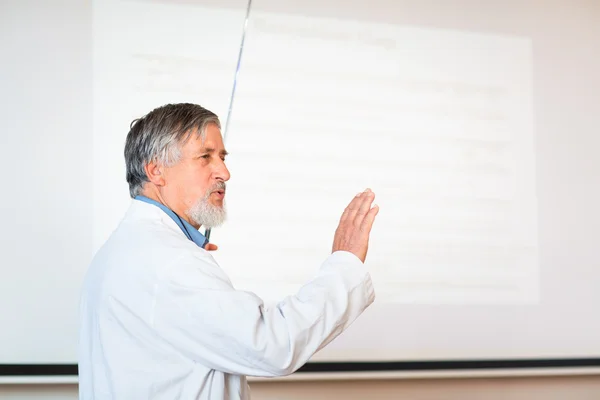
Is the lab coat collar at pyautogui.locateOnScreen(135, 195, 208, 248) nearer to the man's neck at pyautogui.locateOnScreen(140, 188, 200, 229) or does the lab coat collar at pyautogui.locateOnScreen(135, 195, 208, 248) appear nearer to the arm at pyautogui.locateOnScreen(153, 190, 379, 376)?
the man's neck at pyautogui.locateOnScreen(140, 188, 200, 229)

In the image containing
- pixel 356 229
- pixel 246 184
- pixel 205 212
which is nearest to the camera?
pixel 356 229

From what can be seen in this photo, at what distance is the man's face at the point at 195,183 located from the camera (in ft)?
4.89

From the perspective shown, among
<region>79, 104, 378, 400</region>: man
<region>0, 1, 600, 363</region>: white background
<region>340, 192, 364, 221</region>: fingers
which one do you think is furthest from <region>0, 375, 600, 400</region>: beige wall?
<region>340, 192, 364, 221</region>: fingers

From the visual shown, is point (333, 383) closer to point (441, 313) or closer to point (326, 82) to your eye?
point (441, 313)

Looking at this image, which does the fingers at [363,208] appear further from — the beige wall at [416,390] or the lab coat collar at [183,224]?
the beige wall at [416,390]

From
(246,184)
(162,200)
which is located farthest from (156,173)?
(246,184)

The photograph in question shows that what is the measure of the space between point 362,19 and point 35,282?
1.74m

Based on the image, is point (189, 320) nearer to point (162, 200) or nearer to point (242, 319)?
point (242, 319)

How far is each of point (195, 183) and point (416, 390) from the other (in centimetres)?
198

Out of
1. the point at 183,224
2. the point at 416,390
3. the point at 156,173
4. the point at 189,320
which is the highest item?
the point at 156,173

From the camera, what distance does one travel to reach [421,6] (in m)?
3.13

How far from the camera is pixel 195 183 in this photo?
150 cm

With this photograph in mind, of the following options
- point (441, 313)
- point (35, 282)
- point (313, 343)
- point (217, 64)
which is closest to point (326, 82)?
point (217, 64)

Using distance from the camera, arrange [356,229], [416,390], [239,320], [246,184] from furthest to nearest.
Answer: [416,390], [246,184], [356,229], [239,320]
